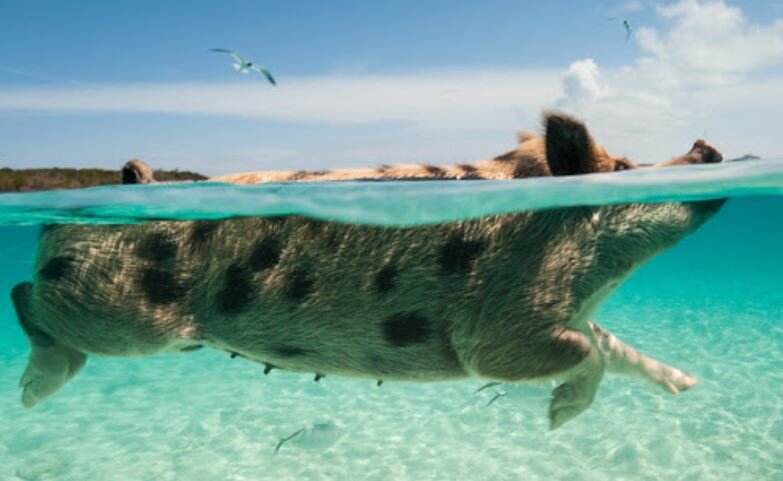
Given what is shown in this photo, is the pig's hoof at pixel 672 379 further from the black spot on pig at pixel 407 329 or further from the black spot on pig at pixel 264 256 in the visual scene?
the black spot on pig at pixel 264 256

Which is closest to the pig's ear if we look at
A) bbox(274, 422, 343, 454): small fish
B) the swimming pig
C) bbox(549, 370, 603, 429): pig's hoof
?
the swimming pig

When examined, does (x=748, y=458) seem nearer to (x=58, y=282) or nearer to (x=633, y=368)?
(x=633, y=368)

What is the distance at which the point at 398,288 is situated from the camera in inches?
152

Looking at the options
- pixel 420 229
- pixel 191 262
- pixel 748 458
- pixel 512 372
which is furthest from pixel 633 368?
pixel 748 458

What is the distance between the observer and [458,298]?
3900mm

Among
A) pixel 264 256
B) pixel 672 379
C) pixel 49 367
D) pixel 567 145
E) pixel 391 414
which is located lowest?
pixel 391 414

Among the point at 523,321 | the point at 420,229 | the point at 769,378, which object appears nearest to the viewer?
the point at 523,321

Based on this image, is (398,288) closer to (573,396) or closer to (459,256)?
(459,256)

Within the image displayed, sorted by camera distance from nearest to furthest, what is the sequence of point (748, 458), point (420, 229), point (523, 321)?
1. point (523, 321)
2. point (420, 229)
3. point (748, 458)

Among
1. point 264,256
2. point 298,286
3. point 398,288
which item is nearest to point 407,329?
point 398,288

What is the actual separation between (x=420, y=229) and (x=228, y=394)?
32.1 ft

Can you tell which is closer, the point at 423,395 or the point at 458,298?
the point at 458,298

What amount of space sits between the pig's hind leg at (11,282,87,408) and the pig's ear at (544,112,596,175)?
330 cm

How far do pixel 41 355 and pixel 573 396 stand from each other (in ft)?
11.1
